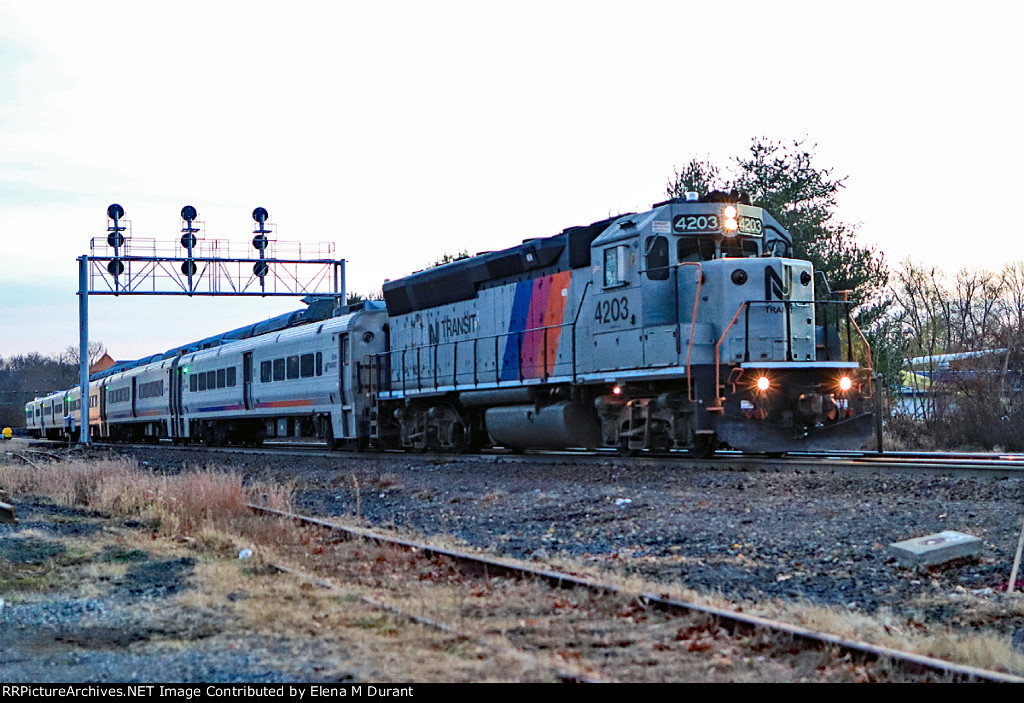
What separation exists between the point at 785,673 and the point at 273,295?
116 ft

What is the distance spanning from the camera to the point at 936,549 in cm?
661

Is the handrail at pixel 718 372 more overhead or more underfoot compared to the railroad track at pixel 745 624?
more overhead

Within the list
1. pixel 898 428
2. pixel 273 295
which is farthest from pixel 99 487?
pixel 273 295

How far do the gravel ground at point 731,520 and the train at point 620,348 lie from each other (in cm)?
87

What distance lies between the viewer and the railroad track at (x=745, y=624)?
4.05 metres

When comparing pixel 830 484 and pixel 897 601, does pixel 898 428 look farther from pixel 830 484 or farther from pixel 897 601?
pixel 897 601

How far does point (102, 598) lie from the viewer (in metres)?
6.71

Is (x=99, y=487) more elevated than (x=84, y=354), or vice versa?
(x=84, y=354)

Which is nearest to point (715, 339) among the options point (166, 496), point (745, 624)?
point (166, 496)

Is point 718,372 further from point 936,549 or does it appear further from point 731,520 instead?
point 936,549

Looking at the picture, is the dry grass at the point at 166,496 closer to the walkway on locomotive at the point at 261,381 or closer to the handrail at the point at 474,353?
the handrail at the point at 474,353

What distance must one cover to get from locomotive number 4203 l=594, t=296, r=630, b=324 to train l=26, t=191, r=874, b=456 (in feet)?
0.10

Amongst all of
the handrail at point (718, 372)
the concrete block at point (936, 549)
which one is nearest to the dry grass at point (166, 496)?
the handrail at point (718, 372)

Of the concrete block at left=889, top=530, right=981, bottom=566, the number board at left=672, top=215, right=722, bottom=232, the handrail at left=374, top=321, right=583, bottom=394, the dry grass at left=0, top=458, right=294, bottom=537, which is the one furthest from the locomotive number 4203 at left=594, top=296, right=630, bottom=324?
the concrete block at left=889, top=530, right=981, bottom=566
